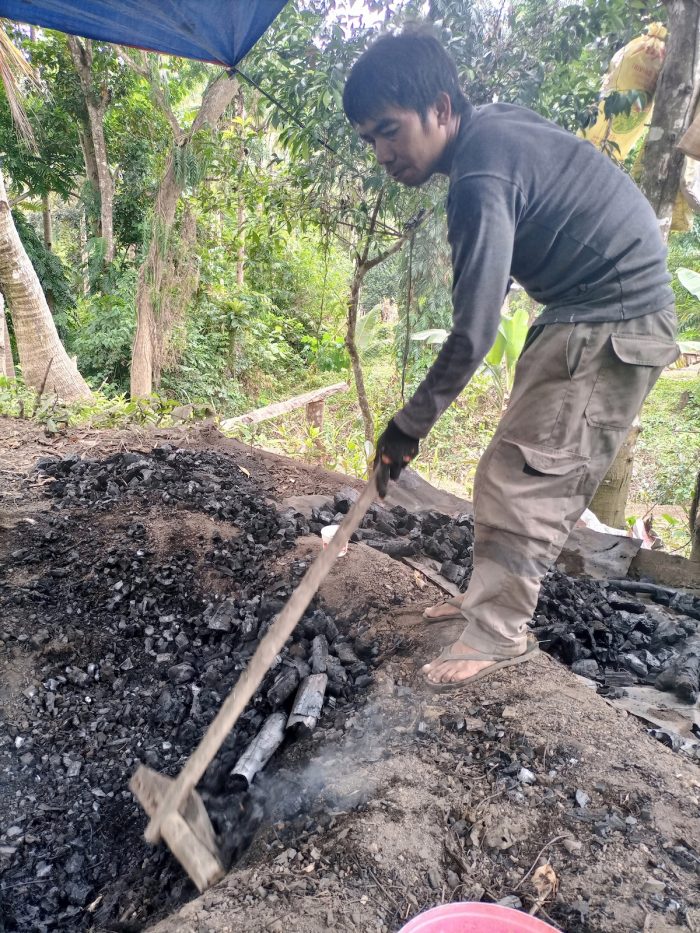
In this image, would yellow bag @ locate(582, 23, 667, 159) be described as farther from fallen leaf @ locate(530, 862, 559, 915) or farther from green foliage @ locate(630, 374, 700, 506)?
green foliage @ locate(630, 374, 700, 506)

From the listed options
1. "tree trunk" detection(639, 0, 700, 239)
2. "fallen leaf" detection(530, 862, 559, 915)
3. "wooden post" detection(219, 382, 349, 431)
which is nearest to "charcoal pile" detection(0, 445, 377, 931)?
"fallen leaf" detection(530, 862, 559, 915)

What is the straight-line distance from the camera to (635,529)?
15.6ft

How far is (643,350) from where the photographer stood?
2.02 metres

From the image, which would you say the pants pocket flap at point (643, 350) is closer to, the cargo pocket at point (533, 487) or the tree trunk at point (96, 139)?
the cargo pocket at point (533, 487)

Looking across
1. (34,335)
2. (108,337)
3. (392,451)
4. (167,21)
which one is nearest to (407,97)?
(392,451)

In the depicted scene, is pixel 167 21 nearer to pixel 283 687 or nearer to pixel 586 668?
pixel 283 687

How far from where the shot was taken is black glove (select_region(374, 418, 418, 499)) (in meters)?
2.00

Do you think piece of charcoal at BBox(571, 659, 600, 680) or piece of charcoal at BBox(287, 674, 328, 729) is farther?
piece of charcoal at BBox(571, 659, 600, 680)

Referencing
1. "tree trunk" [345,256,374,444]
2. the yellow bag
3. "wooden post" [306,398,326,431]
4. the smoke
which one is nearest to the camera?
the smoke

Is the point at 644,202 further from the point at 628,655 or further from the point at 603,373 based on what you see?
the point at 628,655

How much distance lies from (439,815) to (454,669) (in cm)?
63

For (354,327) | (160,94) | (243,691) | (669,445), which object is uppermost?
(160,94)

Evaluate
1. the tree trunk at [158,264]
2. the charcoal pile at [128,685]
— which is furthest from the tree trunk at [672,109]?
the tree trunk at [158,264]

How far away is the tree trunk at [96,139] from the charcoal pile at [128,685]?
27.0ft
